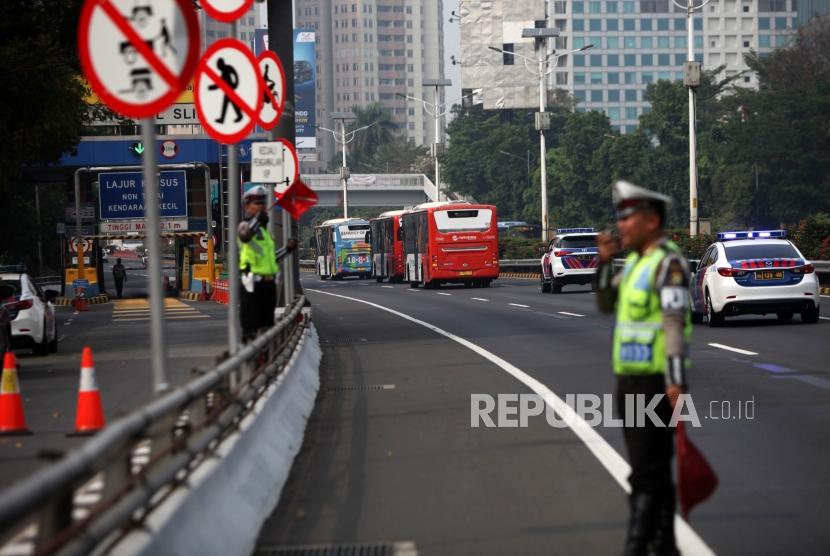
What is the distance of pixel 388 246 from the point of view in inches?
2554

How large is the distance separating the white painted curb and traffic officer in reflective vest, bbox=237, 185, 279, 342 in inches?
108

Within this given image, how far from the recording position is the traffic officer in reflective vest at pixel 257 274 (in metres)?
15.6

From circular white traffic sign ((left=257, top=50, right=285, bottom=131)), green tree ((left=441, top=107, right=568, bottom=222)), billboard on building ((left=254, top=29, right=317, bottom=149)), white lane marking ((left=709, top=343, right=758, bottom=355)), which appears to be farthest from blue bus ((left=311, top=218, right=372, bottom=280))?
billboard on building ((left=254, top=29, right=317, bottom=149))

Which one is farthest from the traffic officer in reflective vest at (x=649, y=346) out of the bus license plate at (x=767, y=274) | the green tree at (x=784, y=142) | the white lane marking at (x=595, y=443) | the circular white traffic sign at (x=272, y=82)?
the green tree at (x=784, y=142)

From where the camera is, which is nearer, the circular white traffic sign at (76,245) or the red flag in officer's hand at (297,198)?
the red flag in officer's hand at (297,198)

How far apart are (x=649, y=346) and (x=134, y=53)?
296cm

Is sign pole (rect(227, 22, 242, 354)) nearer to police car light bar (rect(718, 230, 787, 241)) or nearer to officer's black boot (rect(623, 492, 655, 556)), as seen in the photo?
officer's black boot (rect(623, 492, 655, 556))

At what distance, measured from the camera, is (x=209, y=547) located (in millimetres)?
7062

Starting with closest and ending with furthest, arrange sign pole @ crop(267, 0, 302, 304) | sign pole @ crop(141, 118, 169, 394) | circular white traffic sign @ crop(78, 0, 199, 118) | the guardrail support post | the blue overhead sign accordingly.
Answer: the guardrail support post
circular white traffic sign @ crop(78, 0, 199, 118)
sign pole @ crop(141, 118, 169, 394)
sign pole @ crop(267, 0, 302, 304)
the blue overhead sign

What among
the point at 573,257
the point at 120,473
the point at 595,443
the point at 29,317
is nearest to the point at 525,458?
the point at 595,443

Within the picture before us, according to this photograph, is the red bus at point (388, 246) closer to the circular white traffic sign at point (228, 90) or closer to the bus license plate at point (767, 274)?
the bus license plate at point (767, 274)

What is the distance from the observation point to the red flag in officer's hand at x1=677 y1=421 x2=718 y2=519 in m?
6.99

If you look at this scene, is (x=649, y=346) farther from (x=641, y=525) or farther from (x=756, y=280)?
(x=756, y=280)

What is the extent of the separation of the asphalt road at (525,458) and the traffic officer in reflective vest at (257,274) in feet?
3.58
